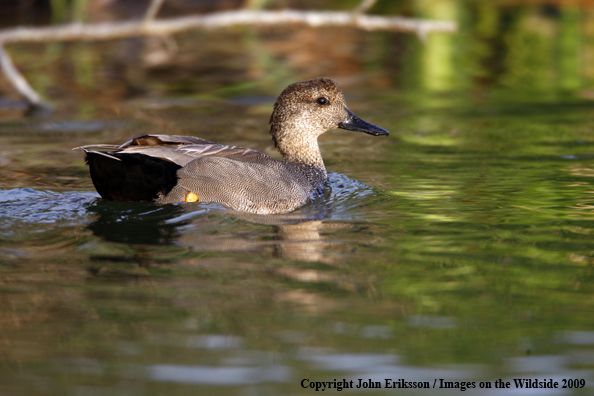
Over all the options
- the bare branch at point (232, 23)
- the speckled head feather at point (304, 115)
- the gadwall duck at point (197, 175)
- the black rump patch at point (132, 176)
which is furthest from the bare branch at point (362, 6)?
the black rump patch at point (132, 176)

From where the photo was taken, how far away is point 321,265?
4.74m

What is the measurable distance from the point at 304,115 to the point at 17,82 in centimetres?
454

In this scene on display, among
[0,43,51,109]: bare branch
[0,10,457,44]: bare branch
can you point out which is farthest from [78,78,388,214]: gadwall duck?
[0,43,51,109]: bare branch

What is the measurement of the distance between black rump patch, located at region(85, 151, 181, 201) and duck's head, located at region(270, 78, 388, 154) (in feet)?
4.94

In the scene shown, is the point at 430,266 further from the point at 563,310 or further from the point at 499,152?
the point at 499,152

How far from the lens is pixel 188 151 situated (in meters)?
5.93

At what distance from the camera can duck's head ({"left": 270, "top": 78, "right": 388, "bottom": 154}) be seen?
7.02m

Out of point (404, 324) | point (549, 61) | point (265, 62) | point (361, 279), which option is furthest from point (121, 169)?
point (549, 61)

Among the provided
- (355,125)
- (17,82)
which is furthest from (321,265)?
(17,82)

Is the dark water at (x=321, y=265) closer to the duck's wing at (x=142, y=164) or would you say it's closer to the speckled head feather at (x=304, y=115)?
the duck's wing at (x=142, y=164)

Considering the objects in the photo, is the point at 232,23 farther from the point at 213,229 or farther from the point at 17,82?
the point at 213,229

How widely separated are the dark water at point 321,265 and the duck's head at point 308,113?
1.62 feet

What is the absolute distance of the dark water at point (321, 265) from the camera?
345 cm

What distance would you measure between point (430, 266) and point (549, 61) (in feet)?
35.7
